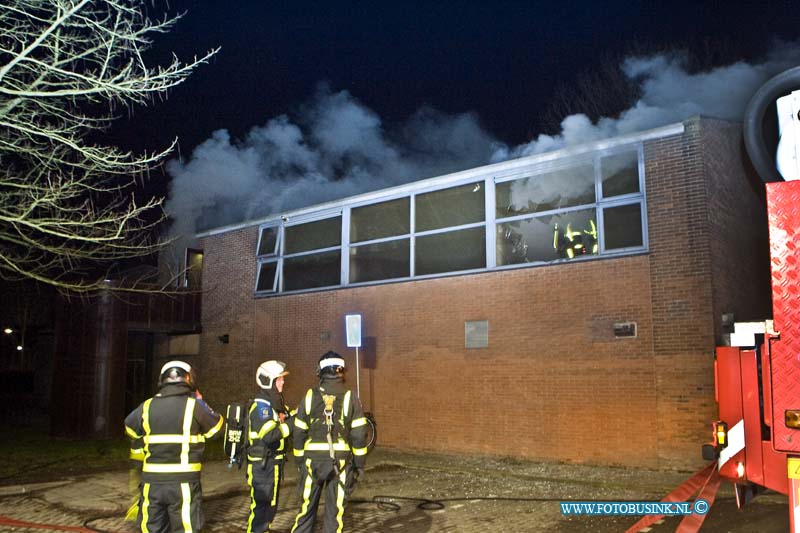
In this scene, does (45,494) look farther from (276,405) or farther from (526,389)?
(526,389)

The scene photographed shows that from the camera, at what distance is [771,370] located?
13.0 ft

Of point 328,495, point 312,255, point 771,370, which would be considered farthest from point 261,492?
point 312,255

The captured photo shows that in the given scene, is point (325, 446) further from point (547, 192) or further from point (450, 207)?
point (450, 207)

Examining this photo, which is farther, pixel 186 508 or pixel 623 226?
pixel 623 226

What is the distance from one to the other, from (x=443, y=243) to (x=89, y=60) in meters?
7.11

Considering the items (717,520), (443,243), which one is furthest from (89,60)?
(717,520)

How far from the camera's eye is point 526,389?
37.1ft

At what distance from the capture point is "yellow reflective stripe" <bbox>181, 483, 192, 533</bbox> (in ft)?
15.2

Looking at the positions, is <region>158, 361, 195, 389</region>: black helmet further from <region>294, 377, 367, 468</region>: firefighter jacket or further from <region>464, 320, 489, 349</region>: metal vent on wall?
<region>464, 320, 489, 349</region>: metal vent on wall

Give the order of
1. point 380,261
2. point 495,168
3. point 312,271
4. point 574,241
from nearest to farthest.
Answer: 1. point 574,241
2. point 495,168
3. point 380,261
4. point 312,271

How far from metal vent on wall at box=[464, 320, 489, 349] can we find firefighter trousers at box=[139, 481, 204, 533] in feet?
25.8

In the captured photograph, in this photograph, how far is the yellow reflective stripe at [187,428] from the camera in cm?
468

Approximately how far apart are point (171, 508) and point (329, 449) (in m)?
1.31

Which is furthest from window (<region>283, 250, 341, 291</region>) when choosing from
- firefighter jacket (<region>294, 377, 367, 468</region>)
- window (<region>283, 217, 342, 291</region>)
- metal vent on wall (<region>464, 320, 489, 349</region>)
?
firefighter jacket (<region>294, 377, 367, 468</region>)
